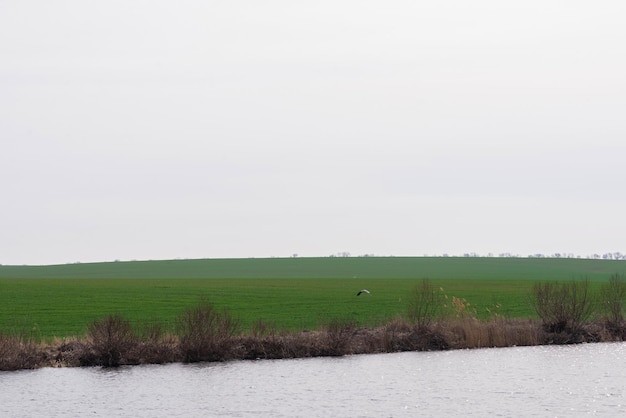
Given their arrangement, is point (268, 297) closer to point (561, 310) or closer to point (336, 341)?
point (561, 310)

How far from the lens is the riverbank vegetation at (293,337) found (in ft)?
168

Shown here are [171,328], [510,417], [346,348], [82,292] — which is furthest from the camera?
[82,292]

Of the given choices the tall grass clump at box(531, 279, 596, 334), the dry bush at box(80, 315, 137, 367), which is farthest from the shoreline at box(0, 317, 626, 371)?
the tall grass clump at box(531, 279, 596, 334)

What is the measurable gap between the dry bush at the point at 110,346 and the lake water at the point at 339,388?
3.14ft

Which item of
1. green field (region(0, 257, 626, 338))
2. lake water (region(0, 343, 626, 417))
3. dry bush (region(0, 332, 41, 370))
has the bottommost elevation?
lake water (region(0, 343, 626, 417))

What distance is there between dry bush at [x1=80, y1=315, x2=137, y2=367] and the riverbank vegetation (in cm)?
5

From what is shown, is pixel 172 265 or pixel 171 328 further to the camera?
→ pixel 172 265

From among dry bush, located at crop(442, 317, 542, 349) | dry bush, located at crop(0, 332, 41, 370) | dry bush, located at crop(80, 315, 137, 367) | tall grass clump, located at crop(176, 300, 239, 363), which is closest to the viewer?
dry bush, located at crop(0, 332, 41, 370)

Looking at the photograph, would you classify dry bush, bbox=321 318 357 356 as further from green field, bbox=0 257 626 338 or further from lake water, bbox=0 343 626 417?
green field, bbox=0 257 626 338

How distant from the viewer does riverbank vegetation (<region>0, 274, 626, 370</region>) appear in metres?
51.1

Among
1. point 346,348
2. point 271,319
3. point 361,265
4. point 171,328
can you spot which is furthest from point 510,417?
point 361,265

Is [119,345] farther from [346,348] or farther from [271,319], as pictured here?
[271,319]

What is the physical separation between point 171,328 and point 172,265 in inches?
5442

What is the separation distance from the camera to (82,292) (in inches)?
4013
